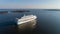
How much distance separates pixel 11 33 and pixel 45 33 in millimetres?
2449

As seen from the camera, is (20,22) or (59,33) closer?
(59,33)

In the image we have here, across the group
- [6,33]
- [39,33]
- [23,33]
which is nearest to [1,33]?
[6,33]

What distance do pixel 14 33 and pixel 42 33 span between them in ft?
6.59

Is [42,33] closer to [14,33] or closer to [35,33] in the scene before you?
[35,33]

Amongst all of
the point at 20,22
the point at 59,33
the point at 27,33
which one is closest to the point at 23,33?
the point at 27,33

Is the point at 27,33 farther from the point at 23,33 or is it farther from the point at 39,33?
the point at 39,33

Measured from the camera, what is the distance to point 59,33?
873 centimetres

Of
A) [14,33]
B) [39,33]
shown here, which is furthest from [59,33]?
[14,33]

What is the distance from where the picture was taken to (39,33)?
355 inches

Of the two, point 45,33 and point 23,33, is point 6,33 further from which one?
point 45,33

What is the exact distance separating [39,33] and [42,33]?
0.77 feet

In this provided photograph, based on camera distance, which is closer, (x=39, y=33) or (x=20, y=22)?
(x=39, y=33)

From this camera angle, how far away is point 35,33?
906cm

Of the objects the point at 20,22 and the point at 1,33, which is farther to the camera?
the point at 20,22
